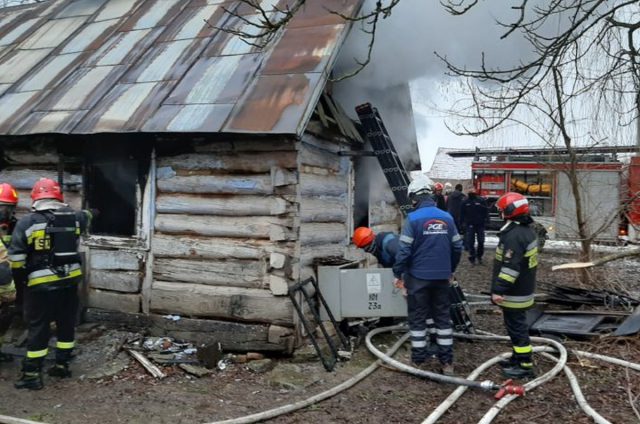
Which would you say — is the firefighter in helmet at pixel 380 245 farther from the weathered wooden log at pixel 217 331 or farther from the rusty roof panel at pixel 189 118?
the rusty roof panel at pixel 189 118

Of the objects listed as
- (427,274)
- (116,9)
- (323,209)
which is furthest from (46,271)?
(116,9)

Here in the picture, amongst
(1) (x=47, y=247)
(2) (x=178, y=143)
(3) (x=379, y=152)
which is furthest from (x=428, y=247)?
(1) (x=47, y=247)

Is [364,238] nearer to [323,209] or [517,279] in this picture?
[323,209]

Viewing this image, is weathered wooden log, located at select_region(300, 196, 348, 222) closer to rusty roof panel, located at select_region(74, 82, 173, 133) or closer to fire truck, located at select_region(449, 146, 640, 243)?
rusty roof panel, located at select_region(74, 82, 173, 133)

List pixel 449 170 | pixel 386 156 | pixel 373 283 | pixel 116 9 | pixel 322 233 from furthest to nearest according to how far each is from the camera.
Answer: pixel 449 170 → pixel 116 9 → pixel 386 156 → pixel 322 233 → pixel 373 283

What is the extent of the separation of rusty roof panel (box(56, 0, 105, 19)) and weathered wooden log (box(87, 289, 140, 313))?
5.34 metres

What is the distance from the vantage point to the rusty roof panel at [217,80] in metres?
6.29

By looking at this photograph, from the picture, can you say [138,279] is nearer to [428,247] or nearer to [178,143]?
[178,143]

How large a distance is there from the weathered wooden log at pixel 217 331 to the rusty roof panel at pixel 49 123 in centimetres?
228

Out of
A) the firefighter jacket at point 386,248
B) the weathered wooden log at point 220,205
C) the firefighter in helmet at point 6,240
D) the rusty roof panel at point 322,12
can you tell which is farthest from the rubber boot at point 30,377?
the rusty roof panel at point 322,12

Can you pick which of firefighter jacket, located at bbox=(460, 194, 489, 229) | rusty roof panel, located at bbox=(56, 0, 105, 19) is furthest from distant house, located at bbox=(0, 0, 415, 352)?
firefighter jacket, located at bbox=(460, 194, 489, 229)

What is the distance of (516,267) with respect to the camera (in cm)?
542

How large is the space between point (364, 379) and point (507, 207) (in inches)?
89.2

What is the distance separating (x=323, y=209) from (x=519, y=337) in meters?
2.68
